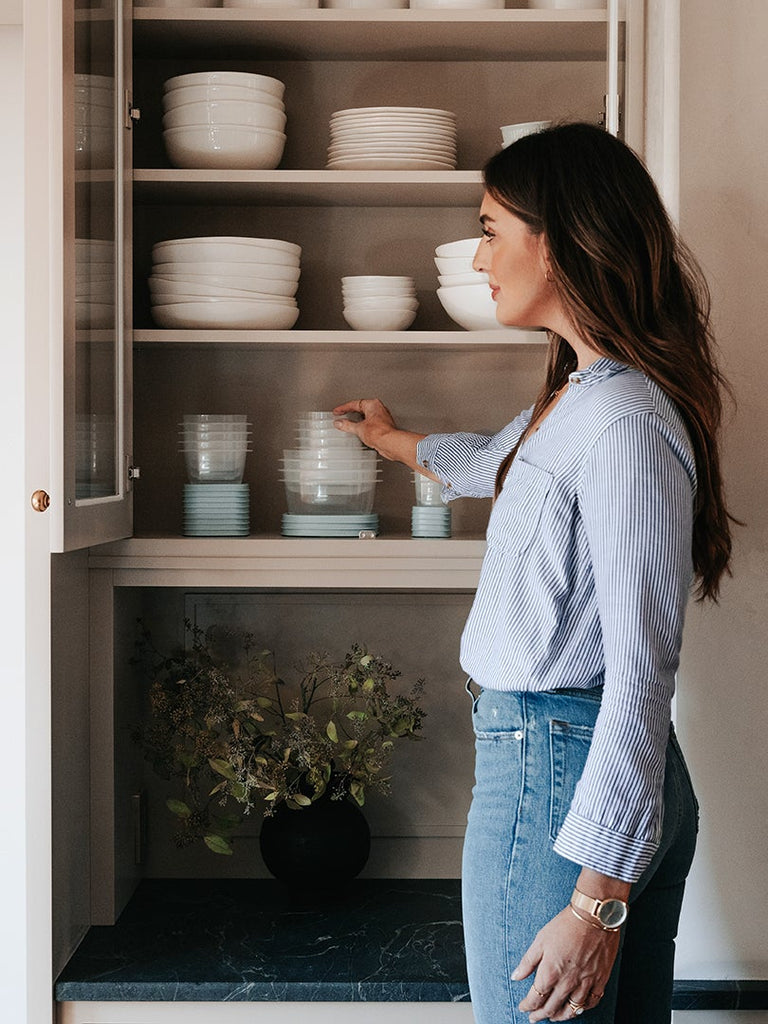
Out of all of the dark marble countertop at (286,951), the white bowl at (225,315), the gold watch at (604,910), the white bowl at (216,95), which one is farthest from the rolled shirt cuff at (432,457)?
the gold watch at (604,910)

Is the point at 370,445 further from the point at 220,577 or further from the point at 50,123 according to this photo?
the point at 50,123

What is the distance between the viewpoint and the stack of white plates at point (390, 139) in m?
1.88

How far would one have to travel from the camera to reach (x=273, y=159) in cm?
191

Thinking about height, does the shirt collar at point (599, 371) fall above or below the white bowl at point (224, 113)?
below

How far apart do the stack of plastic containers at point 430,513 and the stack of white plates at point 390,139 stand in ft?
1.82

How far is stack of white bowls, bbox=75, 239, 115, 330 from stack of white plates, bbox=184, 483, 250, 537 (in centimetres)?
35

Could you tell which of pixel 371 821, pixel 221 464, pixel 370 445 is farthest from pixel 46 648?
pixel 371 821

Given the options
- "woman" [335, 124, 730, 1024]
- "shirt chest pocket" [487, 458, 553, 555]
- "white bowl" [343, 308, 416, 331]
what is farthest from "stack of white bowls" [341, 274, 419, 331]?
"shirt chest pocket" [487, 458, 553, 555]

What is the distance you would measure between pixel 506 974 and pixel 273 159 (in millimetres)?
1406

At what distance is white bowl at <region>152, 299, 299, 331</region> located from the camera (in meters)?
1.87

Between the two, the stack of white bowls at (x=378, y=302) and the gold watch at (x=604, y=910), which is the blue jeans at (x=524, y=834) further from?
the stack of white bowls at (x=378, y=302)

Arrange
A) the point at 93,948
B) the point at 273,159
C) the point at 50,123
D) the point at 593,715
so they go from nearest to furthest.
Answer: the point at 593,715 < the point at 50,123 < the point at 93,948 < the point at 273,159

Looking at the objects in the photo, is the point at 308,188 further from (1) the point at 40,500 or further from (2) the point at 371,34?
(1) the point at 40,500

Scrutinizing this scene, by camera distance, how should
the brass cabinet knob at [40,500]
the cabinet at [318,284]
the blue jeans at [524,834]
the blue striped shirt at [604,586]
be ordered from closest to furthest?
the blue striped shirt at [604,586]
the blue jeans at [524,834]
the brass cabinet knob at [40,500]
the cabinet at [318,284]
